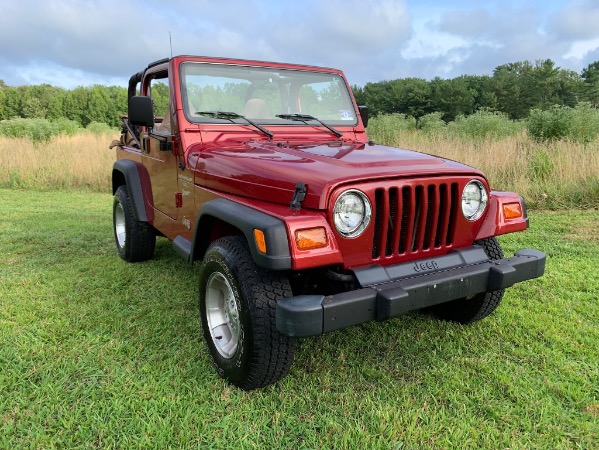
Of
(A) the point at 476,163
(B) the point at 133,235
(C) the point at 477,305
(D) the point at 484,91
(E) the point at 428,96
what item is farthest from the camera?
(D) the point at 484,91

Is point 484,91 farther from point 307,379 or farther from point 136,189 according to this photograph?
point 307,379

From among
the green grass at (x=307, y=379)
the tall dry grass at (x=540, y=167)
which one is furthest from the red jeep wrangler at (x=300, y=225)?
the tall dry grass at (x=540, y=167)

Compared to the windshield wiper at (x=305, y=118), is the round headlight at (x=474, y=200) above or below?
below

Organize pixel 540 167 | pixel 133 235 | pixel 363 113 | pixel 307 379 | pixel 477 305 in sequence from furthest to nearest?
pixel 540 167 → pixel 133 235 → pixel 363 113 → pixel 477 305 → pixel 307 379

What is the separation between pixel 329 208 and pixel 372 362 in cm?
113

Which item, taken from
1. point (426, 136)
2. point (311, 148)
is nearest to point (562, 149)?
point (426, 136)

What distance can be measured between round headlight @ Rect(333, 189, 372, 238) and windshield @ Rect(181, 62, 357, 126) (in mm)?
1504

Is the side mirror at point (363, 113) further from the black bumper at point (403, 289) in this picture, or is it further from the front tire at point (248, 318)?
the front tire at point (248, 318)

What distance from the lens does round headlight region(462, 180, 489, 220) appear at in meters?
2.55

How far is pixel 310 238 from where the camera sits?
2.05 m

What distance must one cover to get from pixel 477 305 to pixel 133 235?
10.6 ft

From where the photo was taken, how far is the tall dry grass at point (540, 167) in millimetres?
6969

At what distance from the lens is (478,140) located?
33.0 feet

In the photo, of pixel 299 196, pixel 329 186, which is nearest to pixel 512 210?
pixel 329 186
